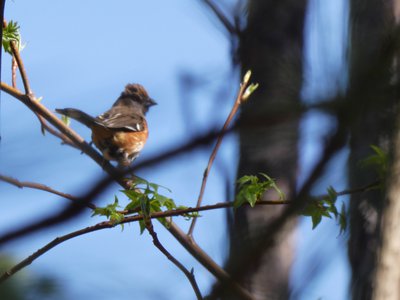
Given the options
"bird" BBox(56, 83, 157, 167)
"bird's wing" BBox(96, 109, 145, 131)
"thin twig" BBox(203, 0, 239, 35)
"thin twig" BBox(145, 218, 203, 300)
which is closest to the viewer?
"thin twig" BBox(145, 218, 203, 300)

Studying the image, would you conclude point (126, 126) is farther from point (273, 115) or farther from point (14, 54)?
point (273, 115)

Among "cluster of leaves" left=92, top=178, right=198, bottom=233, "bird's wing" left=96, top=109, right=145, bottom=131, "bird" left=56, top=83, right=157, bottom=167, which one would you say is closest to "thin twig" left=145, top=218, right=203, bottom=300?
"cluster of leaves" left=92, top=178, right=198, bottom=233

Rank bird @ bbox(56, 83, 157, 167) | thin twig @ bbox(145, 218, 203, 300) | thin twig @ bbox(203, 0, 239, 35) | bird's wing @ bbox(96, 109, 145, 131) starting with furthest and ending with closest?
bird's wing @ bbox(96, 109, 145, 131) → bird @ bbox(56, 83, 157, 167) → thin twig @ bbox(203, 0, 239, 35) → thin twig @ bbox(145, 218, 203, 300)

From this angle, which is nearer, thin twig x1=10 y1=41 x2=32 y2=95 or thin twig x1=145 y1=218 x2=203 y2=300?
thin twig x1=145 y1=218 x2=203 y2=300

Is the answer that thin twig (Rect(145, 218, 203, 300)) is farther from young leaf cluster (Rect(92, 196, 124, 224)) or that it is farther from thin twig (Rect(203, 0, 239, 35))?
thin twig (Rect(203, 0, 239, 35))

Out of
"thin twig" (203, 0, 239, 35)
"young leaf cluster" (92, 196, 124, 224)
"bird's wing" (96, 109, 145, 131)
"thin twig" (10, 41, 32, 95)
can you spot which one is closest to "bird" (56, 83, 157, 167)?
"bird's wing" (96, 109, 145, 131)

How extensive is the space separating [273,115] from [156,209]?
77.1 inches

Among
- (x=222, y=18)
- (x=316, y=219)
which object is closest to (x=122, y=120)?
(x=222, y=18)

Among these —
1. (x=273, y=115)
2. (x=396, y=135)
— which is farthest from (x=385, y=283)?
(x=273, y=115)

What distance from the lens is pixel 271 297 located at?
122 cm

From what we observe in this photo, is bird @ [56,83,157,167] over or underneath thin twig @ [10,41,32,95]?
over

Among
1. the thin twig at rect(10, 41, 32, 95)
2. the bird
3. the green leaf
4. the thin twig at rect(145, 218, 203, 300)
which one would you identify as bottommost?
the thin twig at rect(145, 218, 203, 300)

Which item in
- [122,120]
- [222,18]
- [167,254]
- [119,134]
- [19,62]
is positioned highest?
[122,120]

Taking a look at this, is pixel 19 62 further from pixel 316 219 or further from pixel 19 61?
pixel 316 219
